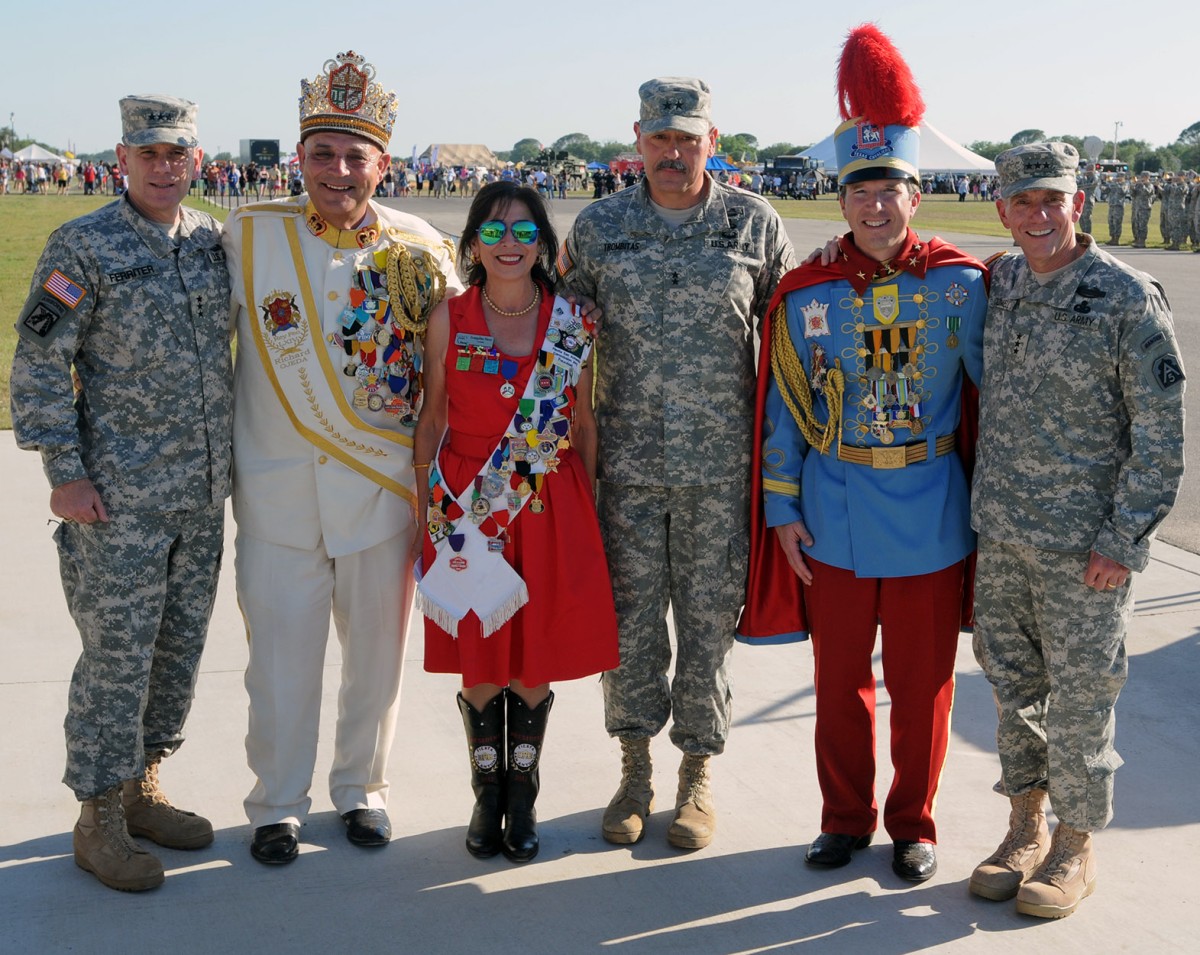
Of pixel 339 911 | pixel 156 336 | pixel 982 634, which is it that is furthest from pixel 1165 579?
pixel 156 336

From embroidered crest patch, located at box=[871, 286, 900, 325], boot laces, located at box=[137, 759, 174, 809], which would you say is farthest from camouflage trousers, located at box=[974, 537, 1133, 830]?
boot laces, located at box=[137, 759, 174, 809]

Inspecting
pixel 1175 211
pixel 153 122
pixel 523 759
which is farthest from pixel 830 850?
Result: pixel 1175 211

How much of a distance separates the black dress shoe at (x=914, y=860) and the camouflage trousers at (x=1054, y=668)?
0.91 ft

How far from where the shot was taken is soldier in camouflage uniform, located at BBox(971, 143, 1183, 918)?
3.41 m

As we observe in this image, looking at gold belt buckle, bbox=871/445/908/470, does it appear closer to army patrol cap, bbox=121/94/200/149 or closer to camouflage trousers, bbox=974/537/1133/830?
camouflage trousers, bbox=974/537/1133/830

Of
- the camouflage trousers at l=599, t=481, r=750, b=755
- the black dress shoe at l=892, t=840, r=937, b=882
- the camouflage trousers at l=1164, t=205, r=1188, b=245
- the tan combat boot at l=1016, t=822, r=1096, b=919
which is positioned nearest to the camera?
the tan combat boot at l=1016, t=822, r=1096, b=919

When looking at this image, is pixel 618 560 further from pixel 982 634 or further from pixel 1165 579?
pixel 1165 579

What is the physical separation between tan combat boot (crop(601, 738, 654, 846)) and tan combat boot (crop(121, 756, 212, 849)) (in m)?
1.19

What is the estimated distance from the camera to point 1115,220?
31.2 meters

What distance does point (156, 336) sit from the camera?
367 cm

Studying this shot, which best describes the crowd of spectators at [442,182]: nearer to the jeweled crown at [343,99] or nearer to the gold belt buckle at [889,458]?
the jeweled crown at [343,99]

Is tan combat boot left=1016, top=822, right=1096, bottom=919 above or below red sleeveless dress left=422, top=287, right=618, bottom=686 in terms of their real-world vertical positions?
below

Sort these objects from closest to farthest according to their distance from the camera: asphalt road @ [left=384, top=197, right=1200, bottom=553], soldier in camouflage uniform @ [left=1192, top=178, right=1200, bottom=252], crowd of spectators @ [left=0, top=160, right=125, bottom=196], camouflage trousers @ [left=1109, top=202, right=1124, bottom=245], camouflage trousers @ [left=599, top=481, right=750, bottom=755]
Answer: camouflage trousers @ [left=599, top=481, right=750, bottom=755], asphalt road @ [left=384, top=197, right=1200, bottom=553], soldier in camouflage uniform @ [left=1192, top=178, right=1200, bottom=252], camouflage trousers @ [left=1109, top=202, right=1124, bottom=245], crowd of spectators @ [left=0, top=160, right=125, bottom=196]

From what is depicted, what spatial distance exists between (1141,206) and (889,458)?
94.8ft
